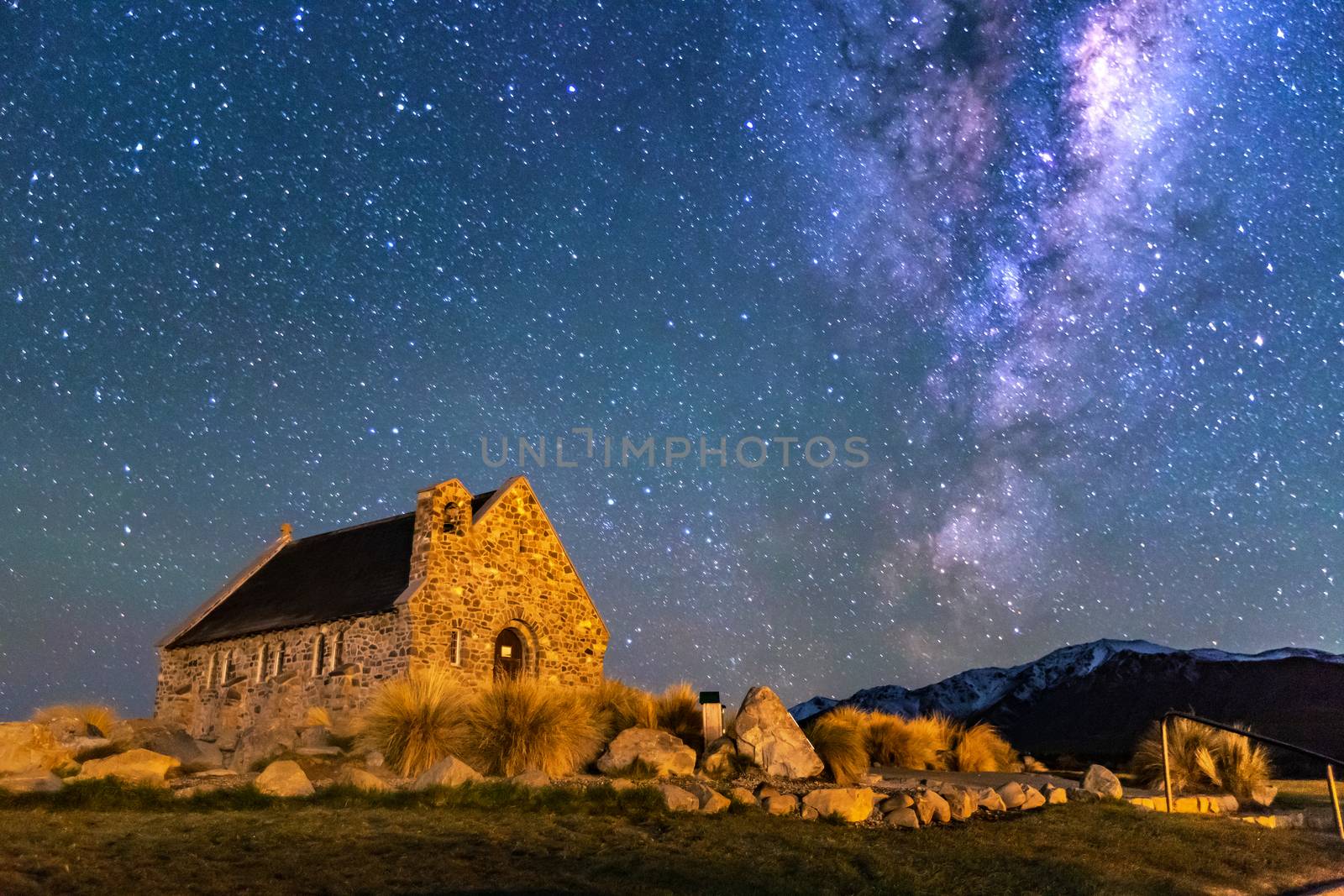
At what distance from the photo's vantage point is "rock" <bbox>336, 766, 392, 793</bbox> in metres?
13.9

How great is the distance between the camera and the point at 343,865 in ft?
30.0

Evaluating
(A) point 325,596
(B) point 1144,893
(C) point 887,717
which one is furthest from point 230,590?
(B) point 1144,893

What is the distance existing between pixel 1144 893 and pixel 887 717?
14946 mm

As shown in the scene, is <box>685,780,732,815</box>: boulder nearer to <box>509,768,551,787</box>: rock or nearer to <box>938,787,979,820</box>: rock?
<box>509,768,551,787</box>: rock

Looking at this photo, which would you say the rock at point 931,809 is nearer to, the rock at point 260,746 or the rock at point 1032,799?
the rock at point 1032,799

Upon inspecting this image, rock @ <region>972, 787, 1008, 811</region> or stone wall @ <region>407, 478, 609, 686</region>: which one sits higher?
stone wall @ <region>407, 478, 609, 686</region>

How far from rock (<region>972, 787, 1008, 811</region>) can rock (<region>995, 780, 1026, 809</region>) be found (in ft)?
0.26

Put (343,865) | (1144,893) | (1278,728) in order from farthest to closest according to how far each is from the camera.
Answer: (1278,728)
(1144,893)
(343,865)

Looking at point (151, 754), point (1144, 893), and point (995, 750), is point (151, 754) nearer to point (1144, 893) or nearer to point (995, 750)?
point (1144, 893)

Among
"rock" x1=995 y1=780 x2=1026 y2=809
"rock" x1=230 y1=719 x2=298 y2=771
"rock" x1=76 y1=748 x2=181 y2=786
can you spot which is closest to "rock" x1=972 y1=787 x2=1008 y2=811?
"rock" x1=995 y1=780 x2=1026 y2=809

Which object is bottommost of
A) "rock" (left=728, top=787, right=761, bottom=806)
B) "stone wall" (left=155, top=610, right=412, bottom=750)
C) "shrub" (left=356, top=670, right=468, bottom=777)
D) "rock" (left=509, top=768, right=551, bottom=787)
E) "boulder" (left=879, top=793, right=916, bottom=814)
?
"boulder" (left=879, top=793, right=916, bottom=814)

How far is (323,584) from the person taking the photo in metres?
30.6

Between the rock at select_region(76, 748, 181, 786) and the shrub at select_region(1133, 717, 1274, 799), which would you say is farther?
the shrub at select_region(1133, 717, 1274, 799)

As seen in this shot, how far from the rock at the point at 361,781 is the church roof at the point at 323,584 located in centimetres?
1196
